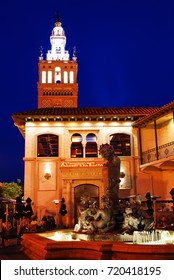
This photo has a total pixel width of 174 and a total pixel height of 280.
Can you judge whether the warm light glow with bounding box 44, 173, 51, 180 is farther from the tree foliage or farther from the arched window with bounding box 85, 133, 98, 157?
the tree foliage

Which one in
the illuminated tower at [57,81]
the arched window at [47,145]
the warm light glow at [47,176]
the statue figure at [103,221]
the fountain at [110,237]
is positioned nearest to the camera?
the fountain at [110,237]

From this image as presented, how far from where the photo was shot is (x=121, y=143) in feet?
83.5

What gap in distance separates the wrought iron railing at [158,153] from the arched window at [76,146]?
499 centimetres

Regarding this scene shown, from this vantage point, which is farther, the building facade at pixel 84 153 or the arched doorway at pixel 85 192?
the arched doorway at pixel 85 192

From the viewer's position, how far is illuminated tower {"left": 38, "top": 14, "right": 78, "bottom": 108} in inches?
2073

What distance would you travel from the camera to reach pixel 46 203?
23812mm

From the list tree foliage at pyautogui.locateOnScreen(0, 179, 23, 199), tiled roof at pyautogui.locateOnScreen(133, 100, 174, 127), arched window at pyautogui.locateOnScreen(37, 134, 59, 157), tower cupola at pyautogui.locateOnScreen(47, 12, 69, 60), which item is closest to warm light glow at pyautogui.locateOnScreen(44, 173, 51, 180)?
arched window at pyautogui.locateOnScreen(37, 134, 59, 157)

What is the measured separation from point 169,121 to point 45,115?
958cm

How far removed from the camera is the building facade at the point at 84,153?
23859 mm

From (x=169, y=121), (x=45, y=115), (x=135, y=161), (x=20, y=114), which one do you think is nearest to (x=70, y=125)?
(x=45, y=115)

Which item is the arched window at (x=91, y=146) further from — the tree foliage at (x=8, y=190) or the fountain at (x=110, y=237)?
the tree foliage at (x=8, y=190)

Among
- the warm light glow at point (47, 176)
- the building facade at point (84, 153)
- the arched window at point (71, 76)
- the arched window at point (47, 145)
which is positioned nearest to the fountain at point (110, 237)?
the building facade at point (84, 153)

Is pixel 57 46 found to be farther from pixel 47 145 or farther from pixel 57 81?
pixel 47 145
